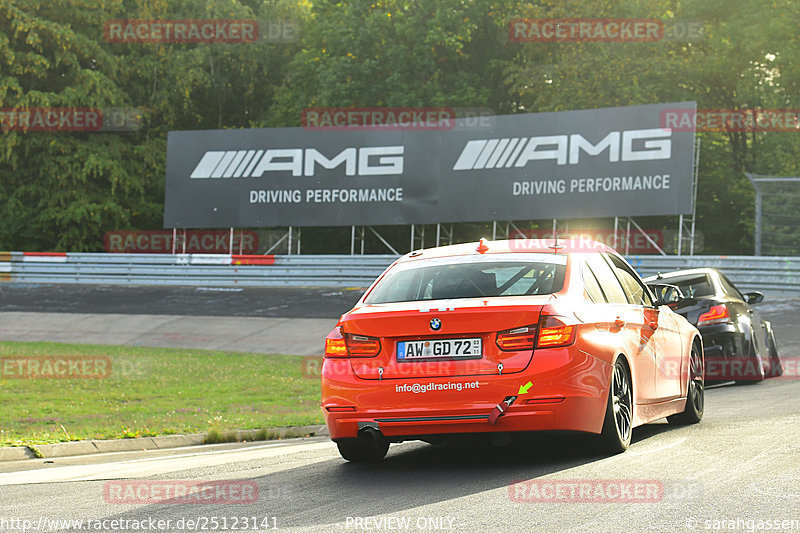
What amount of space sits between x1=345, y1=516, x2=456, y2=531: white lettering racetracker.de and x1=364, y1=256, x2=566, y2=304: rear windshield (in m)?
2.27

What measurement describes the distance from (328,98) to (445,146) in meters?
12.7

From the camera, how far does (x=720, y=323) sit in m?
14.1

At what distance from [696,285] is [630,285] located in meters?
5.34

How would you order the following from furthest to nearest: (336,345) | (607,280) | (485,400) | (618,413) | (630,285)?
(630,285)
(607,280)
(618,413)
(336,345)
(485,400)

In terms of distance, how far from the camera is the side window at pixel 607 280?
8.63m

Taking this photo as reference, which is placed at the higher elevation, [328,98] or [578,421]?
[328,98]

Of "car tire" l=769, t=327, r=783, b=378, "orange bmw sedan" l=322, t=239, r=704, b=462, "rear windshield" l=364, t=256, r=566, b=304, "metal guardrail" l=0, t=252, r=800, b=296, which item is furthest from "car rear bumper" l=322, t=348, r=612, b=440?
"metal guardrail" l=0, t=252, r=800, b=296

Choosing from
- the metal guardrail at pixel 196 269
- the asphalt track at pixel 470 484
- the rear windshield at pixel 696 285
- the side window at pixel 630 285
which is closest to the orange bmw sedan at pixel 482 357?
the asphalt track at pixel 470 484

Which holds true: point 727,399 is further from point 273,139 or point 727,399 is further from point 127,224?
point 127,224

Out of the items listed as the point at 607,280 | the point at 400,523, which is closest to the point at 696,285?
the point at 607,280

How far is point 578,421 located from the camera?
7.46 m

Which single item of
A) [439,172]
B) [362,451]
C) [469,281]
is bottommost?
[362,451]

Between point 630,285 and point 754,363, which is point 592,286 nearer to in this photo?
point 630,285

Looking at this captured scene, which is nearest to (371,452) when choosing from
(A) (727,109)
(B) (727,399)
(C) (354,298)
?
(B) (727,399)
